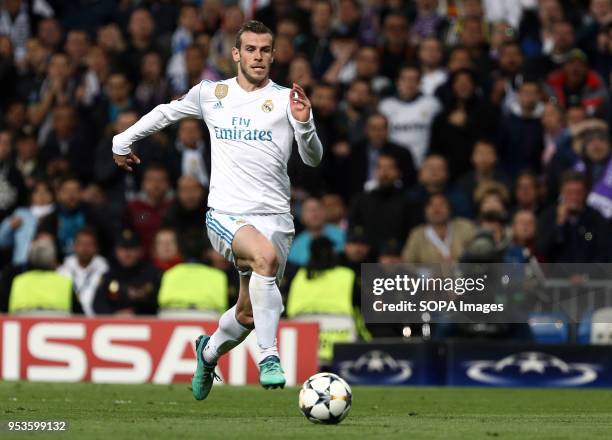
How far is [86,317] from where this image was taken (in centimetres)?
1531

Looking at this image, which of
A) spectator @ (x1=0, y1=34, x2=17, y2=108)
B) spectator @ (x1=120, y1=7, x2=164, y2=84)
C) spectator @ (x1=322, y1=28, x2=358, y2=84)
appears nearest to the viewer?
spectator @ (x1=322, y1=28, x2=358, y2=84)

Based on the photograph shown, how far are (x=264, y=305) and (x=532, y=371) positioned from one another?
553cm

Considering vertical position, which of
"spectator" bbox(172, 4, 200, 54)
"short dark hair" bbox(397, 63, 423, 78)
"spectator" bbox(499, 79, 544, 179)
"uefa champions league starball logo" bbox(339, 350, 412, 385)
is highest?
"spectator" bbox(172, 4, 200, 54)

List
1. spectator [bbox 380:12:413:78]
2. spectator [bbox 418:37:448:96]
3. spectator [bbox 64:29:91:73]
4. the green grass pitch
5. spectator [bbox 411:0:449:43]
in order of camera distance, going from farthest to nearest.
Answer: spectator [bbox 64:29:91:73]
spectator [bbox 411:0:449:43]
spectator [bbox 380:12:413:78]
spectator [bbox 418:37:448:96]
the green grass pitch

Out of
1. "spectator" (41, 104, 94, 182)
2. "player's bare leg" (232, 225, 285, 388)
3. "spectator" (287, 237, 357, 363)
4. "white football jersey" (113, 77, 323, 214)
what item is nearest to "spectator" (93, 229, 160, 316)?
"spectator" (287, 237, 357, 363)

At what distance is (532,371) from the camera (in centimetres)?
1482

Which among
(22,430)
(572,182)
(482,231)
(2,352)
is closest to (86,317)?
(2,352)

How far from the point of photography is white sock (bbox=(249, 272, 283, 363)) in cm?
993

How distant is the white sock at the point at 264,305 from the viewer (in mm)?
9930

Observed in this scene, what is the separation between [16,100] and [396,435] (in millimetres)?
12958

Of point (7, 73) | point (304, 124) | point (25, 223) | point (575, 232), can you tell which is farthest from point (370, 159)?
point (304, 124)

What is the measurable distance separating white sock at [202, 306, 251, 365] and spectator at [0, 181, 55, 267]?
23.9ft

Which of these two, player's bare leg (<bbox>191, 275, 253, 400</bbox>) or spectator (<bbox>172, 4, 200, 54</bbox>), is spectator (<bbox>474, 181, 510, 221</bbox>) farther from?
player's bare leg (<bbox>191, 275, 253, 400</bbox>)

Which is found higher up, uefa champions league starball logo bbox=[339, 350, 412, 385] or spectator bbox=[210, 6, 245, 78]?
spectator bbox=[210, 6, 245, 78]
